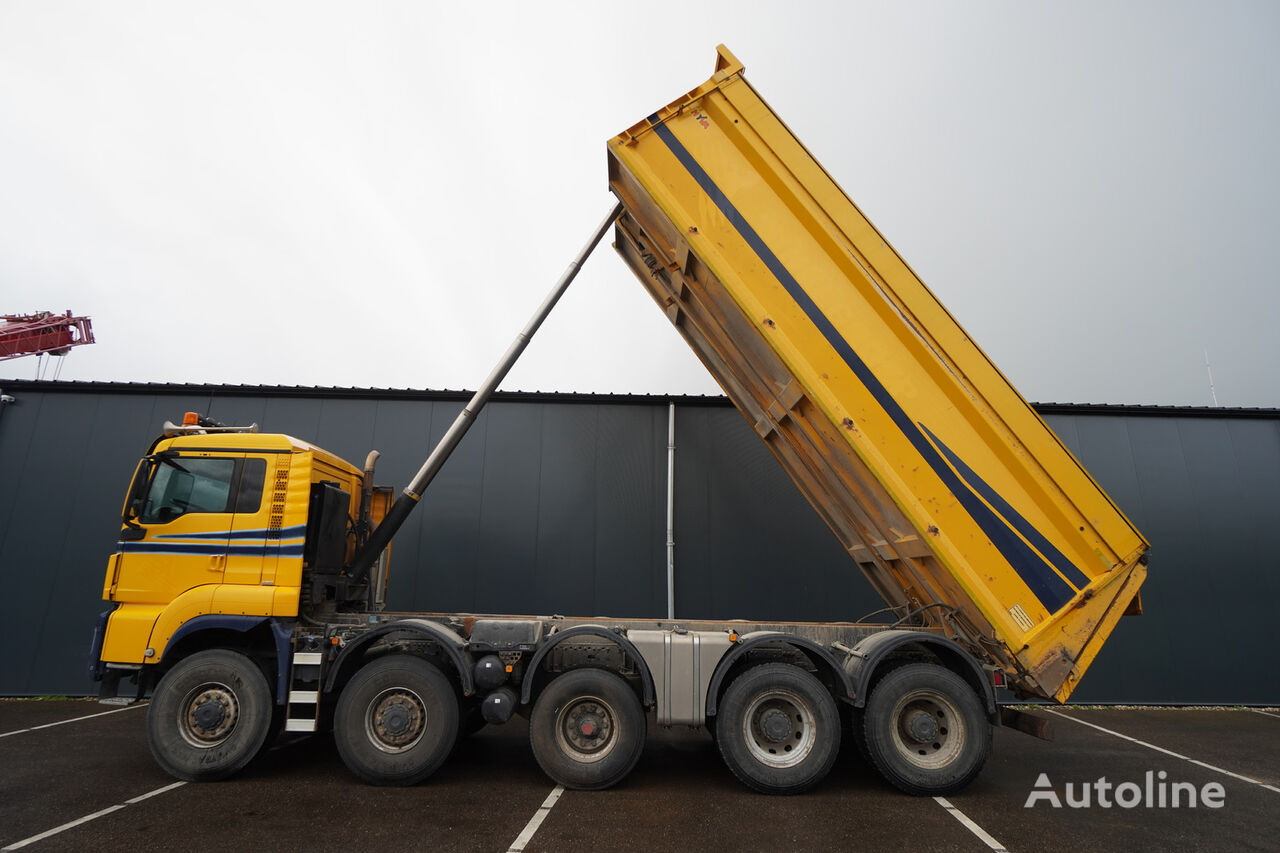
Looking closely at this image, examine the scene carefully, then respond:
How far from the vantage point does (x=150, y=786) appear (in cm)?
477

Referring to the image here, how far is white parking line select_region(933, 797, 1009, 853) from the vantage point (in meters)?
3.93

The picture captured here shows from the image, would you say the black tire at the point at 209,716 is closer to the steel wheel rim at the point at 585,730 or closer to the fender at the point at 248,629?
the fender at the point at 248,629

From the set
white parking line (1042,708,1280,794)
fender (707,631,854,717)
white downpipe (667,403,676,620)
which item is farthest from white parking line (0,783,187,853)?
white parking line (1042,708,1280,794)

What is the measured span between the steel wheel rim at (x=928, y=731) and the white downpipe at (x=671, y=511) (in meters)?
3.62

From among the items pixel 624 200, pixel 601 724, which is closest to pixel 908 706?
pixel 601 724

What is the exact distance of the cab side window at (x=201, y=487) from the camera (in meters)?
5.26

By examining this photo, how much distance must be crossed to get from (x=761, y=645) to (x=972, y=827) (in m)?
1.93

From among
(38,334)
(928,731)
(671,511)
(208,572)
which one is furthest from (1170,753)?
(38,334)

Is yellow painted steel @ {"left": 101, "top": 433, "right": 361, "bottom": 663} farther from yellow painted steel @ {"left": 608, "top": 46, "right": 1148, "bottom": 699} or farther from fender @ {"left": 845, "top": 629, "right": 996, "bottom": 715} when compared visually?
fender @ {"left": 845, "top": 629, "right": 996, "bottom": 715}

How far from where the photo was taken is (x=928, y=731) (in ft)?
16.1

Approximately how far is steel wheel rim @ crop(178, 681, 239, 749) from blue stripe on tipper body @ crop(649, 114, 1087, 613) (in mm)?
6087

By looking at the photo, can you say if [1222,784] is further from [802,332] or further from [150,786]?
[150,786]

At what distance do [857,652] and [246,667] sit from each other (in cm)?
540

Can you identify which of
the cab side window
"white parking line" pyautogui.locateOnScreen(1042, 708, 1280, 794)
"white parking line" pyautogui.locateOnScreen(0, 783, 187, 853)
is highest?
the cab side window
